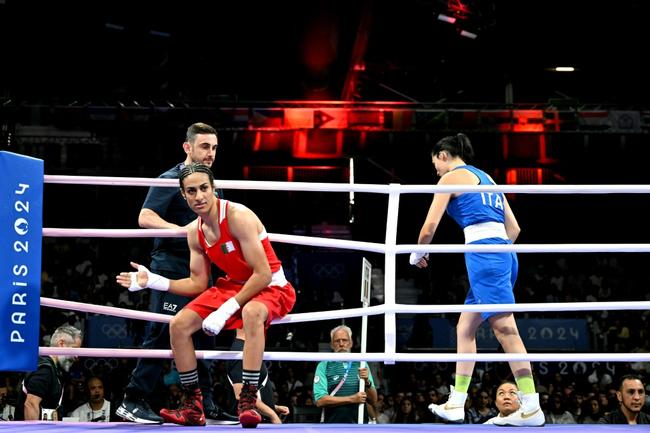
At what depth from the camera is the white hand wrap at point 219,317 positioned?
3.78 m

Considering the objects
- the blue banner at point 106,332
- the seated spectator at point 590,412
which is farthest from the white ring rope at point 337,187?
the blue banner at point 106,332

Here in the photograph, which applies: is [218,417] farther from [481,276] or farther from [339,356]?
[481,276]

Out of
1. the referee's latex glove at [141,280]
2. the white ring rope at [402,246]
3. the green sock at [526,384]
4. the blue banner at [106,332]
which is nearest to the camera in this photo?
the referee's latex glove at [141,280]

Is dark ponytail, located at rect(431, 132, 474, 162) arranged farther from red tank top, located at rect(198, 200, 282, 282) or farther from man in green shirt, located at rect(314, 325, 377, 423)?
man in green shirt, located at rect(314, 325, 377, 423)

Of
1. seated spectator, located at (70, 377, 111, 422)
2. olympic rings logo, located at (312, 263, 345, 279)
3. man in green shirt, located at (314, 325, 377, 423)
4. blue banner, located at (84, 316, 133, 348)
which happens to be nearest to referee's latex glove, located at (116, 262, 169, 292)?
man in green shirt, located at (314, 325, 377, 423)

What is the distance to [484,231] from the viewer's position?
4371 millimetres

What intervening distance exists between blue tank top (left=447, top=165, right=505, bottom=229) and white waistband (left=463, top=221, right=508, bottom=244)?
2 centimetres

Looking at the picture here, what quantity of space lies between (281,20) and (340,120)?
2.00m

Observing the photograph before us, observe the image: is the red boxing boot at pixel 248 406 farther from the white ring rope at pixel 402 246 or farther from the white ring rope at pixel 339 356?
the white ring rope at pixel 402 246

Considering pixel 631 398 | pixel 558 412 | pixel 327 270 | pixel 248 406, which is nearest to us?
pixel 248 406

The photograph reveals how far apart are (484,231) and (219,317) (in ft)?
4.72

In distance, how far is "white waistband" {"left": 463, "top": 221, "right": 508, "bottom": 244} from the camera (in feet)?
14.3

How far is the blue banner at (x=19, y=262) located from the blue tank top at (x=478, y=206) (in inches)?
79.9

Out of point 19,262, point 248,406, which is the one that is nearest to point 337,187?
point 248,406
